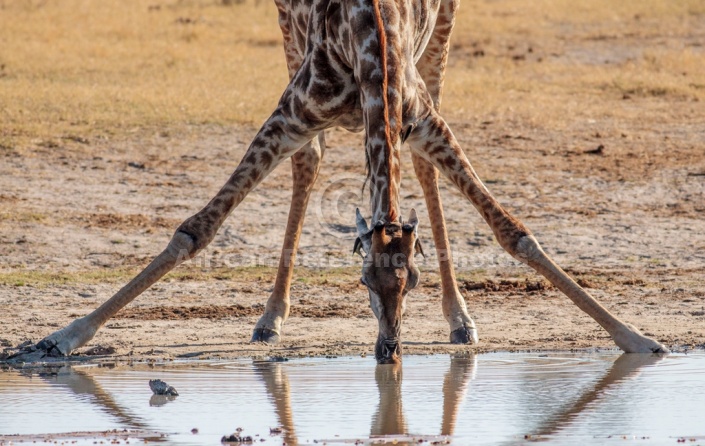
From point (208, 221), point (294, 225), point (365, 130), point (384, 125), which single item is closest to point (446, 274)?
point (294, 225)

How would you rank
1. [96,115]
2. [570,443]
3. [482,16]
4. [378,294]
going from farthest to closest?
[482,16] → [96,115] → [378,294] → [570,443]

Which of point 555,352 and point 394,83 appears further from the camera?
point 555,352

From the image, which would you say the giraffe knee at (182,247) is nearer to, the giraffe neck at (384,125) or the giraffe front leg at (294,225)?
the giraffe front leg at (294,225)

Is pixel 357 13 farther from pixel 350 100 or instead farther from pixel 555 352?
pixel 555 352

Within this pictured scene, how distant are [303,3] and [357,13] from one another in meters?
0.96

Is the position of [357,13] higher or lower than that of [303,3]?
lower

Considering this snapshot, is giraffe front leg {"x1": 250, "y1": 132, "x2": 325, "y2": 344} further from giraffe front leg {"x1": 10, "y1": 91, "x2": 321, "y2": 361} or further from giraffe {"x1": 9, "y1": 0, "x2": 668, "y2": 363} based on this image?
giraffe front leg {"x1": 10, "y1": 91, "x2": 321, "y2": 361}

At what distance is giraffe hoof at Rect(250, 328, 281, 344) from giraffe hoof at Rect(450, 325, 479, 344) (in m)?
0.96

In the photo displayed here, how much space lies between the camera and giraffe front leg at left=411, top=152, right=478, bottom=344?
7320mm

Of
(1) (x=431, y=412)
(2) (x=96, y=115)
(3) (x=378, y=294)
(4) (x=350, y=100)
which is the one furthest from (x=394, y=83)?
(2) (x=96, y=115)

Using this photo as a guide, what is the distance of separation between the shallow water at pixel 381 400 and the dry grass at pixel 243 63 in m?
5.65

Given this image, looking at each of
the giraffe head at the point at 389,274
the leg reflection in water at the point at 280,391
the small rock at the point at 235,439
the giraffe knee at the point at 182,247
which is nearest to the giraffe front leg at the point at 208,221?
the giraffe knee at the point at 182,247

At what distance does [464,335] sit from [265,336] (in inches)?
43.2

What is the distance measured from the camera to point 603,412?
546 centimetres
